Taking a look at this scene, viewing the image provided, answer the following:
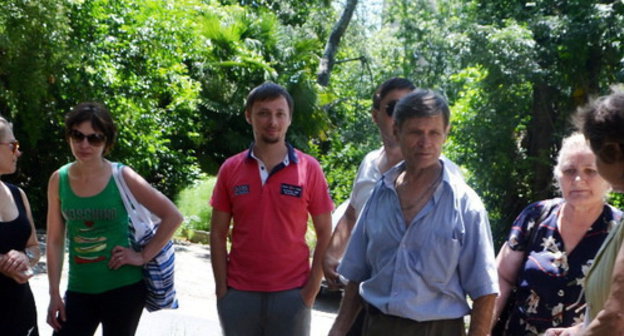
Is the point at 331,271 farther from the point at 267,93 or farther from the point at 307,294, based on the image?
the point at 267,93

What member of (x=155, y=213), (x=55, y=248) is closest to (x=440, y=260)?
(x=155, y=213)

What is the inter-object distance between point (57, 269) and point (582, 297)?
2799 mm

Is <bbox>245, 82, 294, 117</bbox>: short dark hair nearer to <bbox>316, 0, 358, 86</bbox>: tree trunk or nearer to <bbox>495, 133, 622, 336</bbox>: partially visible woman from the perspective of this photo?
<bbox>495, 133, 622, 336</bbox>: partially visible woman

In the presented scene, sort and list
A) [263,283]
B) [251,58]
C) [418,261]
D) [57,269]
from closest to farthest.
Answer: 1. [418,261]
2. [263,283]
3. [57,269]
4. [251,58]

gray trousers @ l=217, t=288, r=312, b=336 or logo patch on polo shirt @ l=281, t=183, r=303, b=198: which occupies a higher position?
logo patch on polo shirt @ l=281, t=183, r=303, b=198

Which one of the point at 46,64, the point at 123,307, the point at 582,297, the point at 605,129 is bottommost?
the point at 123,307

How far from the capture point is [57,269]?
4.59 m

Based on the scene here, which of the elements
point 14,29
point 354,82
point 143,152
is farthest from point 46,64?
point 354,82

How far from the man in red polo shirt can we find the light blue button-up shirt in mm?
1029

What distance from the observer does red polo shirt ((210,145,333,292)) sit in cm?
431

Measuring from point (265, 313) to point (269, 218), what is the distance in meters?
0.49

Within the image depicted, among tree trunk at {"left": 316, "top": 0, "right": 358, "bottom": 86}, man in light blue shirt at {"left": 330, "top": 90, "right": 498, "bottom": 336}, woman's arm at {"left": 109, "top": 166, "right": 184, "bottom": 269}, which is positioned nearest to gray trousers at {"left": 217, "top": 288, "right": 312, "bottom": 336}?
woman's arm at {"left": 109, "top": 166, "right": 184, "bottom": 269}

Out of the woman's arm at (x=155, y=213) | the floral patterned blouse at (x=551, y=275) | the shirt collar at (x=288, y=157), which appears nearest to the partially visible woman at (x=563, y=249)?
the floral patterned blouse at (x=551, y=275)

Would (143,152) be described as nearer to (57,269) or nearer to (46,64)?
(46,64)
